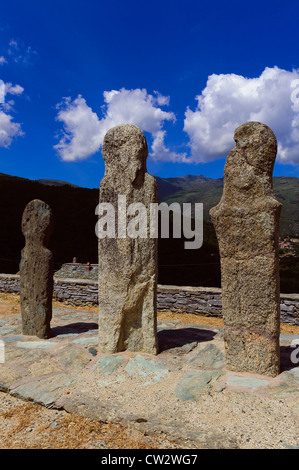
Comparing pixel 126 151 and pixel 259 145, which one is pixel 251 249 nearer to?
pixel 259 145

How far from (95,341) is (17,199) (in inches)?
616

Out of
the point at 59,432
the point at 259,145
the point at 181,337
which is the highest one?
the point at 259,145

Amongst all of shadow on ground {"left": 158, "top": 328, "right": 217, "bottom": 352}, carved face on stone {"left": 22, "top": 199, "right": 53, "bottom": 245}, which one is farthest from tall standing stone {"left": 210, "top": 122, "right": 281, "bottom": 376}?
carved face on stone {"left": 22, "top": 199, "right": 53, "bottom": 245}

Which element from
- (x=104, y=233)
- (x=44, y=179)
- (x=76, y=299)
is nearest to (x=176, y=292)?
(x=76, y=299)

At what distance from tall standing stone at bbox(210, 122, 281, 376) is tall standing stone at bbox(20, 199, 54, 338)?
9.58 ft

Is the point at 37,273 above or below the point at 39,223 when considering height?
below

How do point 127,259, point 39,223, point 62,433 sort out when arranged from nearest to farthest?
point 62,433 < point 127,259 < point 39,223

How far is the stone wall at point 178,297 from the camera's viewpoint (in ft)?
23.8

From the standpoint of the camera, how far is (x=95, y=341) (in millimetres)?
4992

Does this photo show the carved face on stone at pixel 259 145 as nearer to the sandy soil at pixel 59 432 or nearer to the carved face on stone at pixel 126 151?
the carved face on stone at pixel 126 151

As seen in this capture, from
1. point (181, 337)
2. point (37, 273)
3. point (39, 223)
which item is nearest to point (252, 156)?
point (181, 337)

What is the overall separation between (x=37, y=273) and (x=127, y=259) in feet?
6.16

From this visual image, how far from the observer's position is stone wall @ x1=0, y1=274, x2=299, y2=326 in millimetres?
7262

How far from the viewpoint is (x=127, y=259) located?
429 cm
